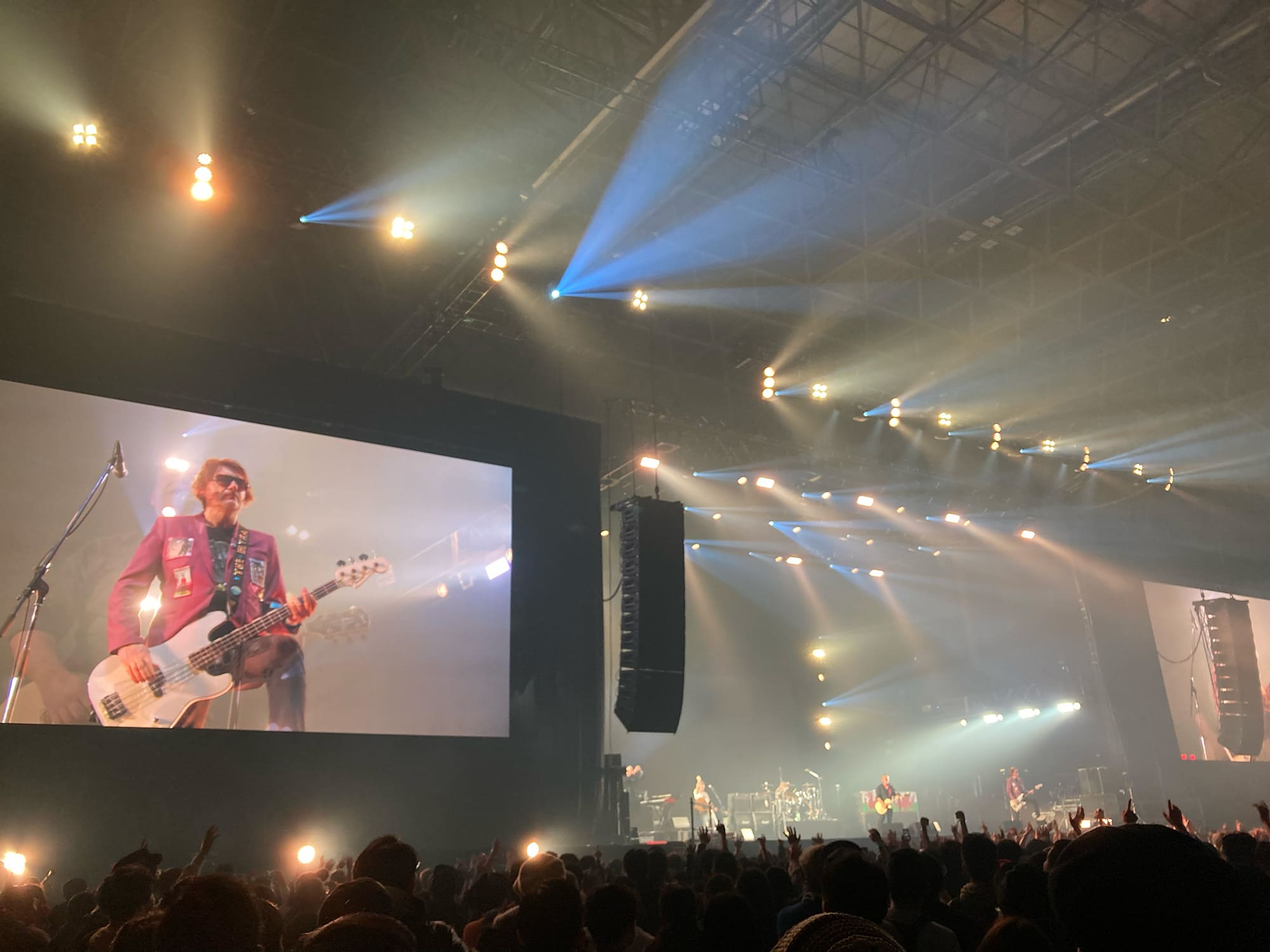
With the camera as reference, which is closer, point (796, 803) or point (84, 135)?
point (84, 135)

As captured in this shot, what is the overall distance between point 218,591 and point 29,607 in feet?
5.16

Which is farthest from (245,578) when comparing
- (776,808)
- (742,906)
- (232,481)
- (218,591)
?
(776,808)

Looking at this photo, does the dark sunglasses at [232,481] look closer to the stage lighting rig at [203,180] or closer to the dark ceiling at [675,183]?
the dark ceiling at [675,183]

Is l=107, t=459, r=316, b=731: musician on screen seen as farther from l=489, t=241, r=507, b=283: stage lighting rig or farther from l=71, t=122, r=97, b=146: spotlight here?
l=489, t=241, r=507, b=283: stage lighting rig

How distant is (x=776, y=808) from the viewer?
1648cm

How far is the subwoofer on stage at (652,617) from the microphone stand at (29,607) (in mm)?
5440

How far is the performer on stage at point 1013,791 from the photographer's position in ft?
54.4

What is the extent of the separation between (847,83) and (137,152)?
22.6ft

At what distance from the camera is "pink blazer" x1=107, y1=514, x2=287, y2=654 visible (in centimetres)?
853

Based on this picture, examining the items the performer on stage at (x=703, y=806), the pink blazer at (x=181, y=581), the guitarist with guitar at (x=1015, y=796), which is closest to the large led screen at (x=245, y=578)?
the pink blazer at (x=181, y=581)

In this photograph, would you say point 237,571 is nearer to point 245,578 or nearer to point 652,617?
point 245,578

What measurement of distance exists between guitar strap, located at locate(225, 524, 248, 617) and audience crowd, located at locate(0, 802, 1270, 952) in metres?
4.91

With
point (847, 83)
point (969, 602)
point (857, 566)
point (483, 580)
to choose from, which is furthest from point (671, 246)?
point (969, 602)

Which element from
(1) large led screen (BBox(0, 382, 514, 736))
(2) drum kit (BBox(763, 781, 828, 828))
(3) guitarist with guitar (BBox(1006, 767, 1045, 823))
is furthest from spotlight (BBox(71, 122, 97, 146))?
(3) guitarist with guitar (BBox(1006, 767, 1045, 823))
